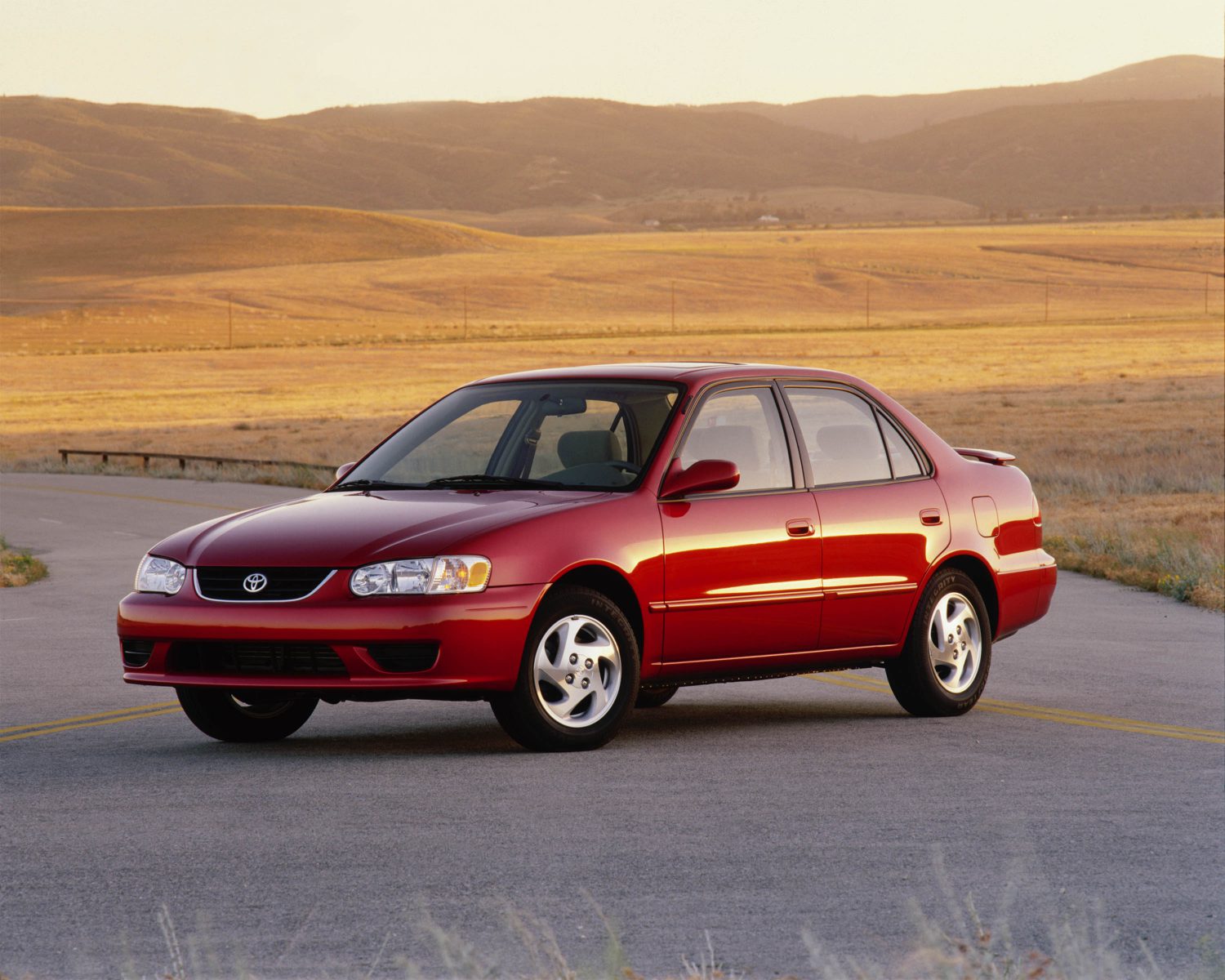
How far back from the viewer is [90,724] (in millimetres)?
10352

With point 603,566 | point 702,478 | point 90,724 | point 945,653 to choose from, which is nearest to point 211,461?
point 90,724

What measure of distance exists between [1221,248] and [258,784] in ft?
586

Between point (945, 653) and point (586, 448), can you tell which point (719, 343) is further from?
point (586, 448)

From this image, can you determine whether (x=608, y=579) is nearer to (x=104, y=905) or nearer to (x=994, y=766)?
(x=994, y=766)

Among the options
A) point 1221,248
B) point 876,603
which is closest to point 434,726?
point 876,603

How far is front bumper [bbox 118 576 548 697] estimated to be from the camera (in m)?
8.34

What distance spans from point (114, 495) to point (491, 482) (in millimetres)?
25029

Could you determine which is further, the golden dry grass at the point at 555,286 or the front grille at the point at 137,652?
the golden dry grass at the point at 555,286

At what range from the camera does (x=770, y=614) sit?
961cm

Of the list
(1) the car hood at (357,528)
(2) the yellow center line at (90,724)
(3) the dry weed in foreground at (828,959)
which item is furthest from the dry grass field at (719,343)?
(3) the dry weed in foreground at (828,959)

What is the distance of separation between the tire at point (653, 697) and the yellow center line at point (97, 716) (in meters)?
2.52

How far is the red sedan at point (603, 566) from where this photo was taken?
844 centimetres

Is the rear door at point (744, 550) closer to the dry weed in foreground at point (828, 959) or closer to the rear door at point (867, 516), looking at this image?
the rear door at point (867, 516)

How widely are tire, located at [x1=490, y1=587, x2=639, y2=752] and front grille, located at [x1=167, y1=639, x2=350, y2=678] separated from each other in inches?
30.4
